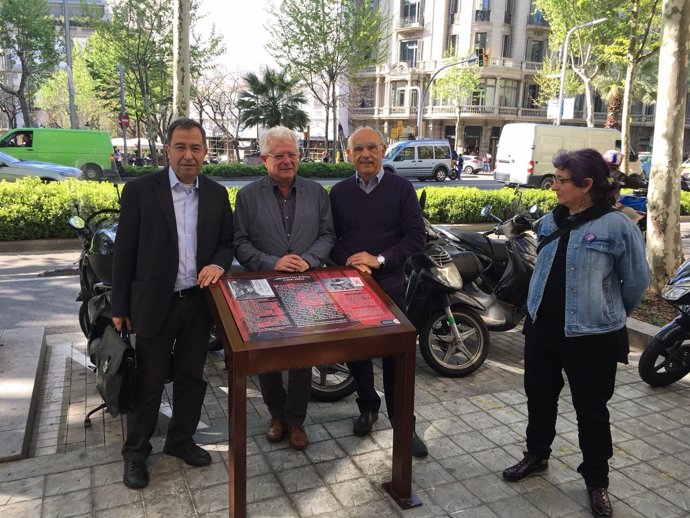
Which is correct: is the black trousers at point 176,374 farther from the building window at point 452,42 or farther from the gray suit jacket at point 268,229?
the building window at point 452,42

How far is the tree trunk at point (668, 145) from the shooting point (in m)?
6.08

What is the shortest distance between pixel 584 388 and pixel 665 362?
2.06 metres

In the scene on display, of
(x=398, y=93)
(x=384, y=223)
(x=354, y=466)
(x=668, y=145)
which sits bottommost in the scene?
(x=354, y=466)

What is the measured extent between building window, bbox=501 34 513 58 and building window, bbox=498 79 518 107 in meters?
2.15

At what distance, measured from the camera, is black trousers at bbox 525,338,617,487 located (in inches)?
111

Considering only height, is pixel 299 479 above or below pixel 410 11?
below

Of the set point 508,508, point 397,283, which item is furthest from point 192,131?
point 508,508

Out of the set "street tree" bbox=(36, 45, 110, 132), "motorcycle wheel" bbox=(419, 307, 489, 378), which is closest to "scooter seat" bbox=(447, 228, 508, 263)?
"motorcycle wheel" bbox=(419, 307, 489, 378)

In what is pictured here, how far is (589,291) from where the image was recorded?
2.75m

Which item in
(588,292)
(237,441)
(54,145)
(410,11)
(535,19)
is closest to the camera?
(237,441)

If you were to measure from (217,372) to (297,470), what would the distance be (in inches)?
67.1

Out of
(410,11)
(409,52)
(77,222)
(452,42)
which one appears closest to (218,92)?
(409,52)

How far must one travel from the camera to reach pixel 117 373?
9.67 ft

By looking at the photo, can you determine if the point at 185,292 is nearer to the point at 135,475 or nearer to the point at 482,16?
the point at 135,475
